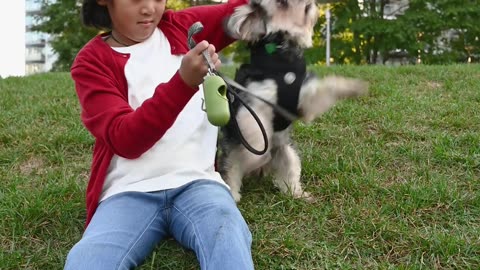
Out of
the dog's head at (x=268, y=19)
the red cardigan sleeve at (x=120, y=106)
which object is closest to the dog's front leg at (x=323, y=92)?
the dog's head at (x=268, y=19)

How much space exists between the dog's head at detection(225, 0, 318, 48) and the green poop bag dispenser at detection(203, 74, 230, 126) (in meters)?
1.06

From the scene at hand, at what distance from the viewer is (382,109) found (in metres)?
4.84

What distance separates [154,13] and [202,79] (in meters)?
0.71

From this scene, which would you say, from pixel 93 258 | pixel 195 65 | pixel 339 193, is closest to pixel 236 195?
pixel 339 193

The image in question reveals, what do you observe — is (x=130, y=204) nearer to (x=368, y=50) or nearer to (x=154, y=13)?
(x=154, y=13)

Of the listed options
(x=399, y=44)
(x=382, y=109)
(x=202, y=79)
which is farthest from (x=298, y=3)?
(x=399, y=44)

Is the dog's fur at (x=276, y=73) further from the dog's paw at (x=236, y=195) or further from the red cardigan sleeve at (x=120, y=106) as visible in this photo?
the red cardigan sleeve at (x=120, y=106)

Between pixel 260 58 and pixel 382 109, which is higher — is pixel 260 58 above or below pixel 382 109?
above

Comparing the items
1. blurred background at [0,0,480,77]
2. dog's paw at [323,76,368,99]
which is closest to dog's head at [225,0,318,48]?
dog's paw at [323,76,368,99]

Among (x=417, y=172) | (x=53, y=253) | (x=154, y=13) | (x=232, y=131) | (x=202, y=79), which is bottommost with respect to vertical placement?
(x=53, y=253)

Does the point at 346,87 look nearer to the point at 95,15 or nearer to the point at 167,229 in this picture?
the point at 167,229

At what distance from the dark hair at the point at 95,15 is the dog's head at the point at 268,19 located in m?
0.67

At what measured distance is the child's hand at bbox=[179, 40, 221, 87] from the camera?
1956 millimetres

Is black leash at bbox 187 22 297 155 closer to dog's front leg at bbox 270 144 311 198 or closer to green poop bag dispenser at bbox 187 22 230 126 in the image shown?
green poop bag dispenser at bbox 187 22 230 126
